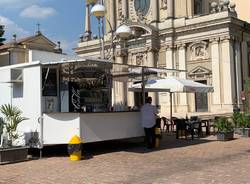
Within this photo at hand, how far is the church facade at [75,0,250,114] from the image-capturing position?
34.4 metres

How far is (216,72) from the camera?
114ft

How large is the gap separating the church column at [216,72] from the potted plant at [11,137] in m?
23.6

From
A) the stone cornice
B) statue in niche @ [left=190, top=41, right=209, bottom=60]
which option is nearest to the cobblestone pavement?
the stone cornice

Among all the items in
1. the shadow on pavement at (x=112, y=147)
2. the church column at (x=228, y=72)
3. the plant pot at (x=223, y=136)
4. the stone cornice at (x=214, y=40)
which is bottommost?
the shadow on pavement at (x=112, y=147)

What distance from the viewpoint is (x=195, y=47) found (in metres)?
36.7

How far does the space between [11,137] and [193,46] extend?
26.6m

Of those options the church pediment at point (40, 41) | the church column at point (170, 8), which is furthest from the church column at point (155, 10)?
the church pediment at point (40, 41)

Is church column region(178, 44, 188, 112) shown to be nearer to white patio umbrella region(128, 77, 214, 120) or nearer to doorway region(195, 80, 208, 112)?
doorway region(195, 80, 208, 112)

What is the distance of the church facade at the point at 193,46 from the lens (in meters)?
34.4

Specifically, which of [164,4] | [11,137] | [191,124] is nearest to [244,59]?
[164,4]

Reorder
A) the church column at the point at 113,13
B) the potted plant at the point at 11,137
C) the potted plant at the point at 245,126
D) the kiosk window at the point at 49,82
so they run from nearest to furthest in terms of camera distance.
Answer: the potted plant at the point at 11,137
the kiosk window at the point at 49,82
the potted plant at the point at 245,126
the church column at the point at 113,13

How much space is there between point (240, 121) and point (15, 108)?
34.6 feet

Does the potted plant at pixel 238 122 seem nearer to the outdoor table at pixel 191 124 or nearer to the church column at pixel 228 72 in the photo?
the outdoor table at pixel 191 124

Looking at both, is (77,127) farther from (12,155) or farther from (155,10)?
(155,10)
